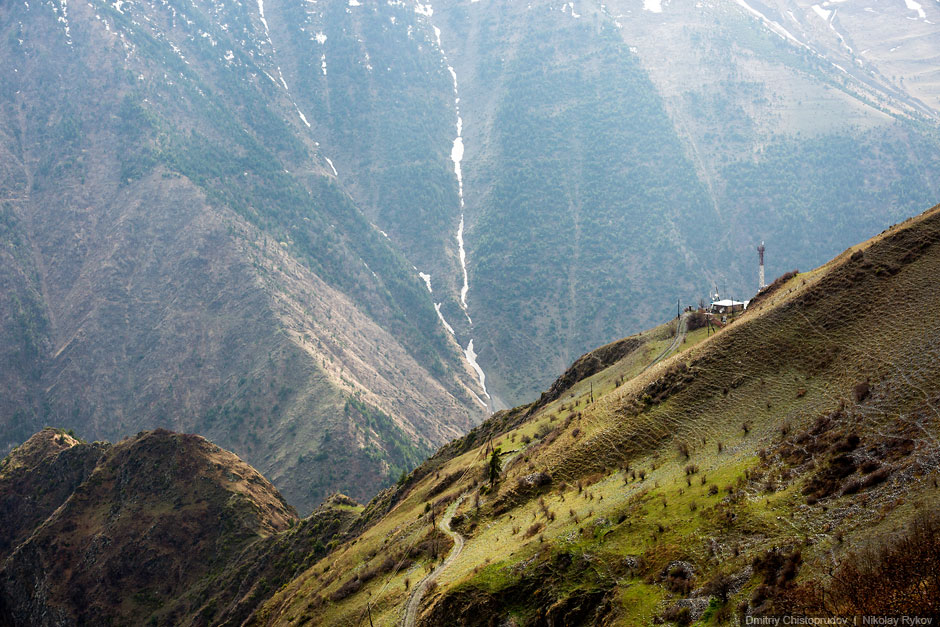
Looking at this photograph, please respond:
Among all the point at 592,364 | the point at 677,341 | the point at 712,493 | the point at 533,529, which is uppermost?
the point at 712,493

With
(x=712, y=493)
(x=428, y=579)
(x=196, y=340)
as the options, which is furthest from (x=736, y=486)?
(x=196, y=340)

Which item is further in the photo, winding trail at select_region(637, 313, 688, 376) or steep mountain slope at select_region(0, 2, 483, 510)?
steep mountain slope at select_region(0, 2, 483, 510)

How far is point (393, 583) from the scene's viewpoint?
37.8 meters

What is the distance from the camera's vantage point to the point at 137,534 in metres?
76.9

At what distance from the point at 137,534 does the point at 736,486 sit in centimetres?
7519

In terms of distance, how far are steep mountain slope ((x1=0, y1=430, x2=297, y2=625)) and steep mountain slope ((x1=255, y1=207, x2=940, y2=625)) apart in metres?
39.4

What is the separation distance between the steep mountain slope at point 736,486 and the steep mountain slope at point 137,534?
3940 centimetres

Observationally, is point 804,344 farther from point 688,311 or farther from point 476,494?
point 688,311

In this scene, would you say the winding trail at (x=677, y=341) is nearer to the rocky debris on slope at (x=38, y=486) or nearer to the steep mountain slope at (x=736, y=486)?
the steep mountain slope at (x=736, y=486)

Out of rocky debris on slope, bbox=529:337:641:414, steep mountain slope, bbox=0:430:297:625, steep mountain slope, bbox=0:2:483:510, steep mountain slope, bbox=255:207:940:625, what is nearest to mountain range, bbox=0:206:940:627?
steep mountain slope, bbox=255:207:940:625

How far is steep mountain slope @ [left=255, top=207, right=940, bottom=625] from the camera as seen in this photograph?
19.5 meters

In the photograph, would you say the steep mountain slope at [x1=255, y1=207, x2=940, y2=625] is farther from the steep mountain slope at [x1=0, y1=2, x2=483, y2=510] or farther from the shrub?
the steep mountain slope at [x1=0, y1=2, x2=483, y2=510]

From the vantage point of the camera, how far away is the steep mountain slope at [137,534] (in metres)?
73.8

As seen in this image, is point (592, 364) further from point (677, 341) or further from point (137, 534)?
point (137, 534)
